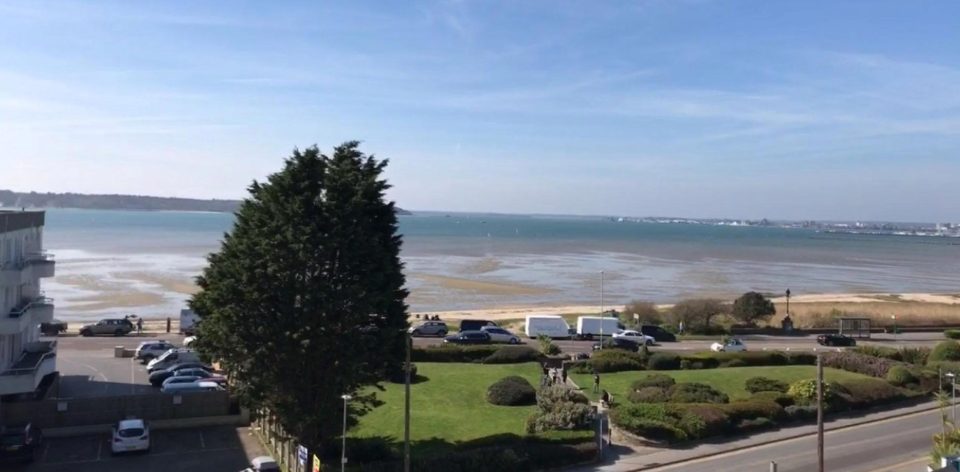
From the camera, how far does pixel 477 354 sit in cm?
4641

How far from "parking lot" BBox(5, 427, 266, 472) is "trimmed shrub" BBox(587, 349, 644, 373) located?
1941cm

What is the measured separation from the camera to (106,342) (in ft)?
175

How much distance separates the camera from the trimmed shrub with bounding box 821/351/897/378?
4355 cm

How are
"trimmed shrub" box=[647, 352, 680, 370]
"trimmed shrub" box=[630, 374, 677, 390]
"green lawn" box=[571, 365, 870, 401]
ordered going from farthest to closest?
"trimmed shrub" box=[647, 352, 680, 370], "green lawn" box=[571, 365, 870, 401], "trimmed shrub" box=[630, 374, 677, 390]

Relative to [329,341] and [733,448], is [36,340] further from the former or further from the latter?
[733,448]

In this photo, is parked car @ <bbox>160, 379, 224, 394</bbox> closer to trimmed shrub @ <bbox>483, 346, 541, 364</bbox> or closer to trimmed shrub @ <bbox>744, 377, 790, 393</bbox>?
trimmed shrub @ <bbox>483, 346, 541, 364</bbox>

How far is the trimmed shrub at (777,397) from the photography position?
35.5 m

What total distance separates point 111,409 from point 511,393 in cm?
1674

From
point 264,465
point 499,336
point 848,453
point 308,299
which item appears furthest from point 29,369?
point 848,453

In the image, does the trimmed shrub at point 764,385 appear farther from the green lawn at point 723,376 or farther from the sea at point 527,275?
the sea at point 527,275

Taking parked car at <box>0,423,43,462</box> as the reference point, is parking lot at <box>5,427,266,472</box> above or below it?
below

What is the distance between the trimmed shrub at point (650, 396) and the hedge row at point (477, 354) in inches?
411

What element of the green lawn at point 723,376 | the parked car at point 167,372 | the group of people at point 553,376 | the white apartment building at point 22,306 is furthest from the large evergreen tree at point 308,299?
the green lawn at point 723,376

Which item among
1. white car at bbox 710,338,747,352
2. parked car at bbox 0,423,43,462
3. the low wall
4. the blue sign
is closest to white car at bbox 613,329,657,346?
white car at bbox 710,338,747,352
